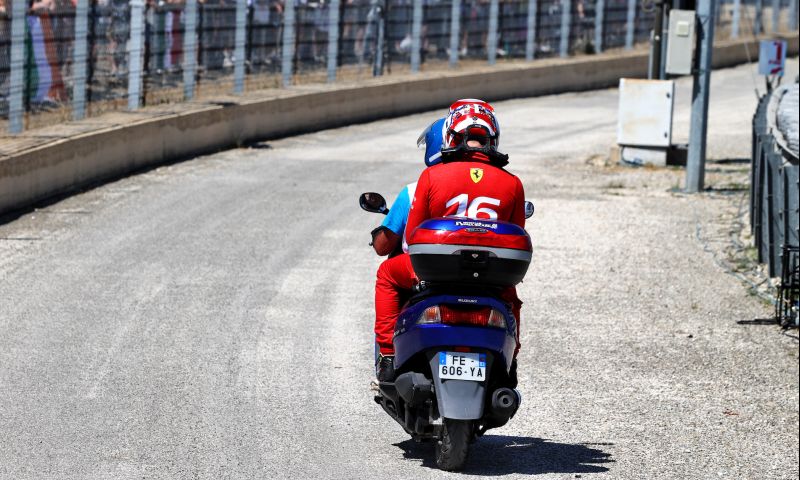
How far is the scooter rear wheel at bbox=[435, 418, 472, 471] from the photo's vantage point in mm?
7000

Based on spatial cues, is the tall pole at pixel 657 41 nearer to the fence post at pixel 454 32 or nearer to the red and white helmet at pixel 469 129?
the fence post at pixel 454 32

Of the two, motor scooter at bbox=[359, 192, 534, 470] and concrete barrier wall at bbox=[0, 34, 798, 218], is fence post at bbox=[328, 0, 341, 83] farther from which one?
motor scooter at bbox=[359, 192, 534, 470]

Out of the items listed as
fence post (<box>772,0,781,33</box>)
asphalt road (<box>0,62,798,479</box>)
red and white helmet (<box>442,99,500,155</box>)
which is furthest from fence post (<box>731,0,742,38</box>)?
red and white helmet (<box>442,99,500,155</box>)

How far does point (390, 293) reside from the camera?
7.35 meters

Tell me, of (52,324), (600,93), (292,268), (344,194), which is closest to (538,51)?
(600,93)

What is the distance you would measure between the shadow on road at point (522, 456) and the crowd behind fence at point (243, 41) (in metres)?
9.45

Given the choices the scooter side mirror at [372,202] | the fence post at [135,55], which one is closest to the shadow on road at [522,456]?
the scooter side mirror at [372,202]

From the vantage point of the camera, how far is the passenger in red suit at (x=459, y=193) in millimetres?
7016

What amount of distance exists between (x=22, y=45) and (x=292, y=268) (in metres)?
5.22

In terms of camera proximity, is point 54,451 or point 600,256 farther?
point 600,256

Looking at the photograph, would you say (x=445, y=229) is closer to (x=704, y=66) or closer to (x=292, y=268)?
(x=292, y=268)

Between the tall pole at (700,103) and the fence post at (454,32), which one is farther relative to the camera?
the fence post at (454,32)

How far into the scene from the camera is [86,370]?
9.04 metres

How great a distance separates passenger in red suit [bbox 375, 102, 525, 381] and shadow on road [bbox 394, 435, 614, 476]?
562 mm
